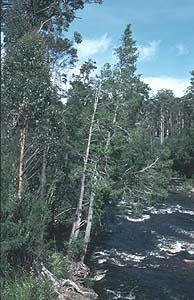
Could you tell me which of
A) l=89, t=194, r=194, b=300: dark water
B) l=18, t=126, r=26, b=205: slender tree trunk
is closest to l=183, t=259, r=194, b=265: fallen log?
l=89, t=194, r=194, b=300: dark water

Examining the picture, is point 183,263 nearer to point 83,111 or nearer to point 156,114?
point 83,111

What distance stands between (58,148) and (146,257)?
8.34m

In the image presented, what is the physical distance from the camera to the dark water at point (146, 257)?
1802 centimetres

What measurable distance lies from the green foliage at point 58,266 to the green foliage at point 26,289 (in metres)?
2.23

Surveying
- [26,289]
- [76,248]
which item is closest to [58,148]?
[76,248]

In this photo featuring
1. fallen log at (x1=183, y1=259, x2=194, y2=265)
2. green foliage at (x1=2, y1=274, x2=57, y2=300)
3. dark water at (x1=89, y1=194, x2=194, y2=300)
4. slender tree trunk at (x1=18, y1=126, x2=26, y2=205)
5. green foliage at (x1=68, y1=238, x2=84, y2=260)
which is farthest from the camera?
fallen log at (x1=183, y1=259, x2=194, y2=265)

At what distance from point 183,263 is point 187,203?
15667mm

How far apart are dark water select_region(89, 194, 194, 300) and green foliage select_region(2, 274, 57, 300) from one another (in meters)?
4.03

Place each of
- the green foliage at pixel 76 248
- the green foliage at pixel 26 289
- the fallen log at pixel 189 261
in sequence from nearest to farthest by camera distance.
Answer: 1. the green foliage at pixel 26 289
2. the green foliage at pixel 76 248
3. the fallen log at pixel 189 261

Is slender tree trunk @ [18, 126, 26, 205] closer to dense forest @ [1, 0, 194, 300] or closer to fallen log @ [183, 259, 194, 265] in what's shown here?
dense forest @ [1, 0, 194, 300]

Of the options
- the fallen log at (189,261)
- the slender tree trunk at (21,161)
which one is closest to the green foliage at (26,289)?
the slender tree trunk at (21,161)

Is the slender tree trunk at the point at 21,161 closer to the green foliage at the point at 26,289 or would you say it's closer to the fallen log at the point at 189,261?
the green foliage at the point at 26,289

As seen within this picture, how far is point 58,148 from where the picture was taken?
18172mm

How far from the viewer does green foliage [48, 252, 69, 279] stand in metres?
16.2
